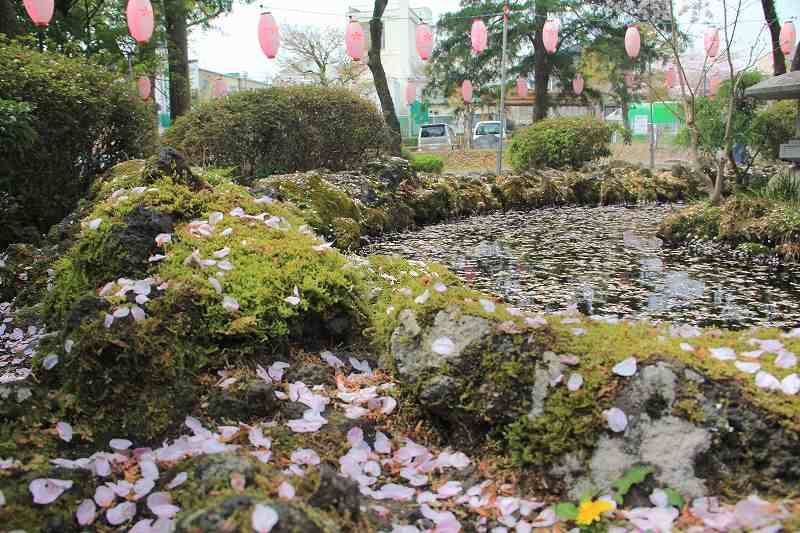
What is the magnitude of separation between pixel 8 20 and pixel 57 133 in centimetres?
407

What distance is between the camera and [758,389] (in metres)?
1.87

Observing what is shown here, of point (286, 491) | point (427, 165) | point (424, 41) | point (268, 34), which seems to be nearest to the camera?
point (286, 491)

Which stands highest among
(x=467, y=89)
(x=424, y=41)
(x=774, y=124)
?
(x=424, y=41)

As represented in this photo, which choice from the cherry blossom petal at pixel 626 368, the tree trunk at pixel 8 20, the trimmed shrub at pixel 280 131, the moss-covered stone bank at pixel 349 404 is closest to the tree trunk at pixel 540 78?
the trimmed shrub at pixel 280 131

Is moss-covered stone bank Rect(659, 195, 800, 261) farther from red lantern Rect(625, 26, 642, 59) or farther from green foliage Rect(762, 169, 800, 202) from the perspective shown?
red lantern Rect(625, 26, 642, 59)

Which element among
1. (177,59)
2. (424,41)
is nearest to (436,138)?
(424,41)

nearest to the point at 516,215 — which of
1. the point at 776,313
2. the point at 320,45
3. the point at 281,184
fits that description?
the point at 281,184

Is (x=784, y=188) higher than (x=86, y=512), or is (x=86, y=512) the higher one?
(x=784, y=188)

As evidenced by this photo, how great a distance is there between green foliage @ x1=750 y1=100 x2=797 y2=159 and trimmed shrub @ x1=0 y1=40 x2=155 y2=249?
1107 cm

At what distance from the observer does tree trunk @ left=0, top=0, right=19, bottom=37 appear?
29.2ft

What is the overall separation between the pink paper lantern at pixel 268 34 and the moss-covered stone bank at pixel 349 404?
957 centimetres

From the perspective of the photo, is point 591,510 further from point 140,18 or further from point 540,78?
point 540,78

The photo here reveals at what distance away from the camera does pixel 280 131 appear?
9352 millimetres

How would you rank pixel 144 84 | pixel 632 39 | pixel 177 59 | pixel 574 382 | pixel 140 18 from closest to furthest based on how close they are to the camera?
pixel 574 382 → pixel 140 18 → pixel 177 59 → pixel 632 39 → pixel 144 84
